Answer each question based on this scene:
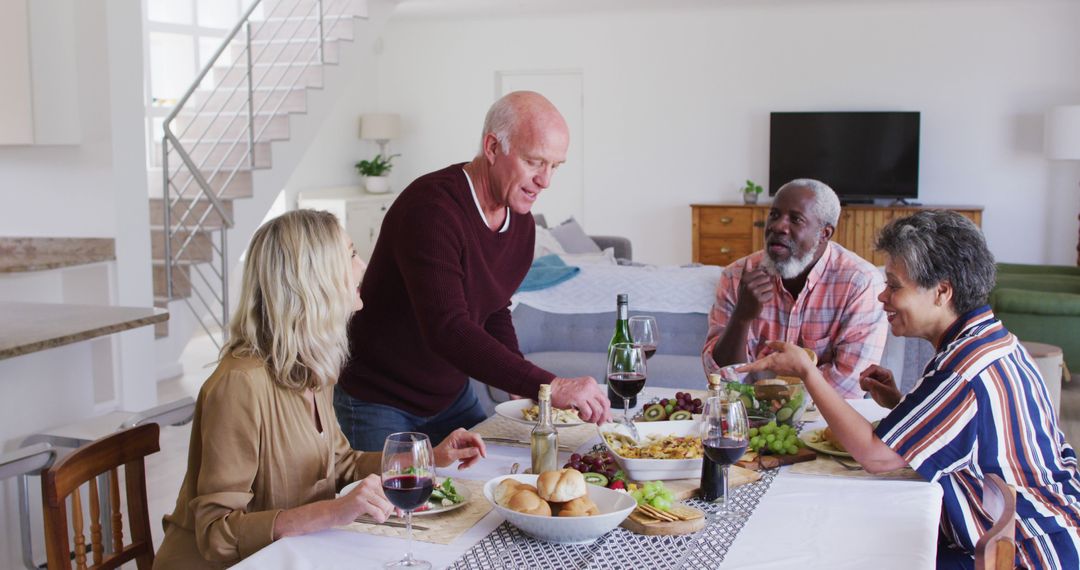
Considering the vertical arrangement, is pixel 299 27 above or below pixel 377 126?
above

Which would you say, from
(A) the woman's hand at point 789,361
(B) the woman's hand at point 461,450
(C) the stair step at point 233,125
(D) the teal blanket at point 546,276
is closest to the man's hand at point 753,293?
(A) the woman's hand at point 789,361

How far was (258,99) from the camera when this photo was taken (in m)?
7.38

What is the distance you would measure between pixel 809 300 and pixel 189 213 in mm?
4574

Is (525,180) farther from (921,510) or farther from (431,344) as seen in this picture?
(921,510)

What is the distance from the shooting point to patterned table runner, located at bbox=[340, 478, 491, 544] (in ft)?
5.17

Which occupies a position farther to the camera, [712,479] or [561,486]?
[712,479]

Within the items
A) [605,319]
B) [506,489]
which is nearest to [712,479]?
[506,489]

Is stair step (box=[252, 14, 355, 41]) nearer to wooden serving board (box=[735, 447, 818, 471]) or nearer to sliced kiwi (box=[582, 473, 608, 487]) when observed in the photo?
wooden serving board (box=[735, 447, 818, 471])

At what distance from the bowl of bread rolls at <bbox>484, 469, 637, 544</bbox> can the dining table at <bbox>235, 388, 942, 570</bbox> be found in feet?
0.08

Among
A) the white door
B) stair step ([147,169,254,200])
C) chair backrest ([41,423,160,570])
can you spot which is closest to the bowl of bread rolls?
chair backrest ([41,423,160,570])

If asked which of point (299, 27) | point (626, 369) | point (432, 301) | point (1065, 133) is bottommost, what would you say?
point (626, 369)

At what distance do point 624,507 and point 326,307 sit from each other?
0.63m

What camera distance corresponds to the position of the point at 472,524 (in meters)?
1.62

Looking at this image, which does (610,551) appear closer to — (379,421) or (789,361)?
(789,361)
